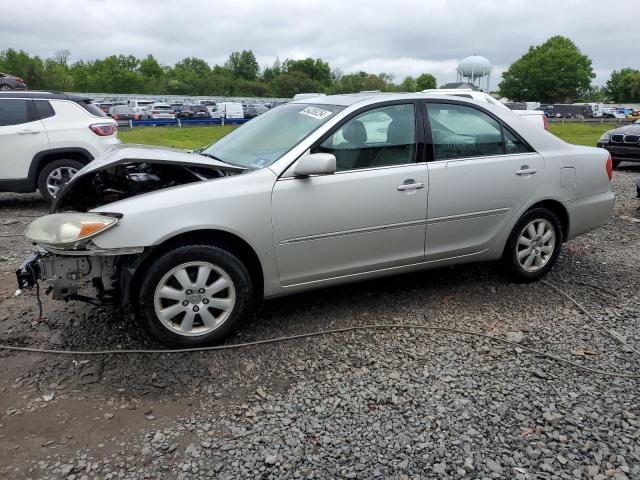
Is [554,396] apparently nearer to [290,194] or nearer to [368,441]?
[368,441]

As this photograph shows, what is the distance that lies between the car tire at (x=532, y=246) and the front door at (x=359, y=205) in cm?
99

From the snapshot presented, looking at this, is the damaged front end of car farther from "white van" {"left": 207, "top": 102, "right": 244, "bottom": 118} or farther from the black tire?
"white van" {"left": 207, "top": 102, "right": 244, "bottom": 118}

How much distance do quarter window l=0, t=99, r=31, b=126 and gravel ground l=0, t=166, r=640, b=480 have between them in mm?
4577

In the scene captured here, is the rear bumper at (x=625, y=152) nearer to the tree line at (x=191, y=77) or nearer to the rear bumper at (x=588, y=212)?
the rear bumper at (x=588, y=212)

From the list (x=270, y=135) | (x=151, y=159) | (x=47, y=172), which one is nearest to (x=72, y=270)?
(x=151, y=159)

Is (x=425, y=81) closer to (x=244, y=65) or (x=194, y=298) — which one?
(x=244, y=65)

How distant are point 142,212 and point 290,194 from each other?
959mm

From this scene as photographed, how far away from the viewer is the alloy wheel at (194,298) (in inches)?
A: 133

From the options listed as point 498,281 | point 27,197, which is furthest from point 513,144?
point 27,197

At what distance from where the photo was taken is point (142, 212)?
3.26 metres

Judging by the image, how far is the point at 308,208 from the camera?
3633 millimetres

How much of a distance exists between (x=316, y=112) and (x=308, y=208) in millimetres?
923

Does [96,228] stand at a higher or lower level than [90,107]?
lower

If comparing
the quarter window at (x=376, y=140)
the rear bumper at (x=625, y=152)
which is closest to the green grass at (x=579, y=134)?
the rear bumper at (x=625, y=152)
